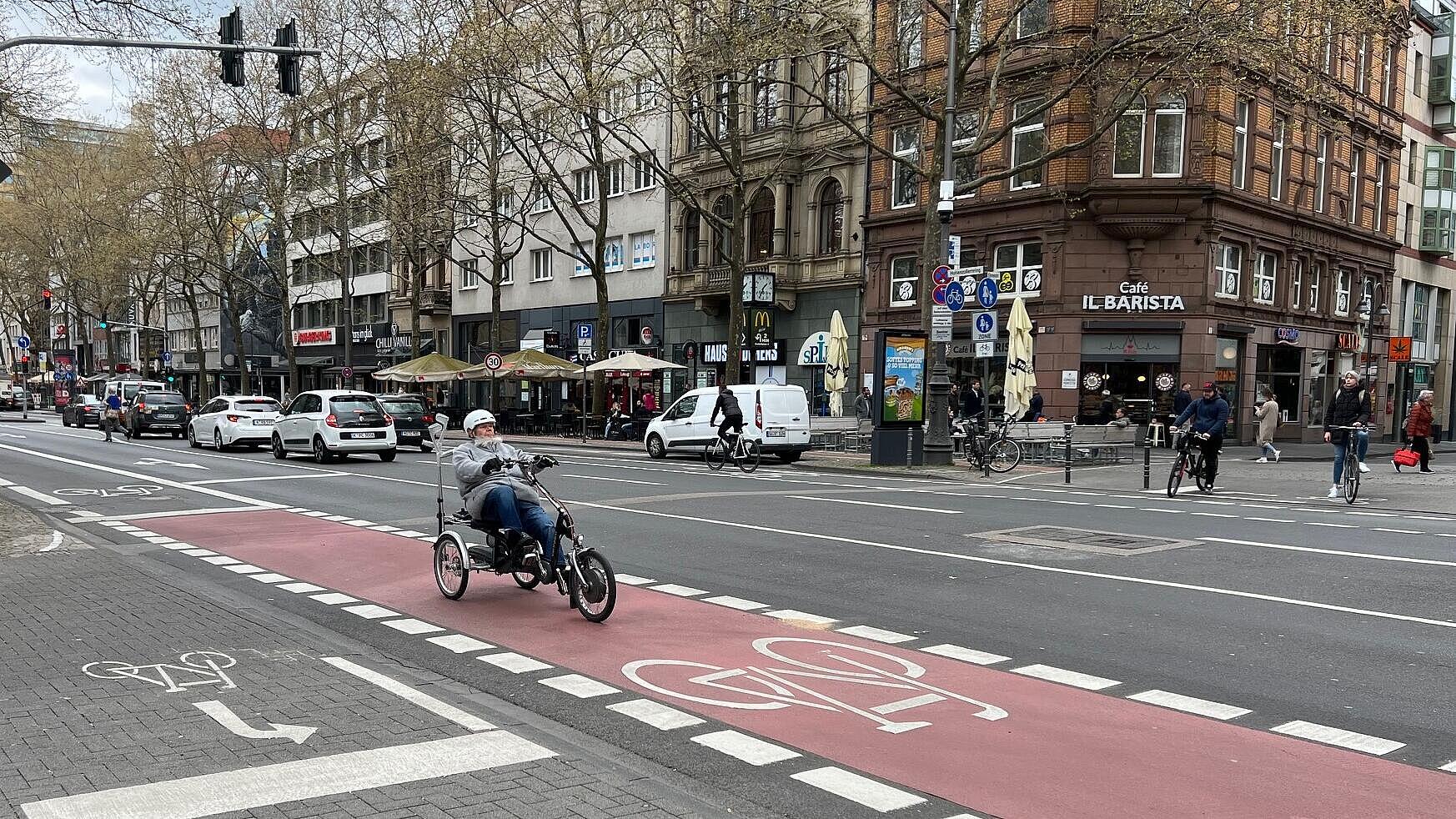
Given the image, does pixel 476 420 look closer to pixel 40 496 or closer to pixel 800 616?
pixel 800 616

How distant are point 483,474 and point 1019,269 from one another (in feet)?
88.6

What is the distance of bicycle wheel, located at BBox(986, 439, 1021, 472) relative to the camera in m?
22.6

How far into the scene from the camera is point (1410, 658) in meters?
7.00

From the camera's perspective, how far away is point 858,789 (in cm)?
467

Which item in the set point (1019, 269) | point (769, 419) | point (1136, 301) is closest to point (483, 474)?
point (769, 419)

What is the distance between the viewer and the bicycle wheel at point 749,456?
2350cm

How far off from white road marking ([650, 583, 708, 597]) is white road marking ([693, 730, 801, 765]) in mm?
3697

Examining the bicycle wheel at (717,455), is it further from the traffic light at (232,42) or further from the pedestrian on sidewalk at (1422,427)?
the pedestrian on sidewalk at (1422,427)

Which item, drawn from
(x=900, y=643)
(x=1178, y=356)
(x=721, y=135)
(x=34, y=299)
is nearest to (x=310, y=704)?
(x=900, y=643)

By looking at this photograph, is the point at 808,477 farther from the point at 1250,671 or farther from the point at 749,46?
the point at 1250,671

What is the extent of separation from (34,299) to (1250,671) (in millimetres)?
85015

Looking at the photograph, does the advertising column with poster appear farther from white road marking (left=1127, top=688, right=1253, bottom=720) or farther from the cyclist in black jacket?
white road marking (left=1127, top=688, right=1253, bottom=720)

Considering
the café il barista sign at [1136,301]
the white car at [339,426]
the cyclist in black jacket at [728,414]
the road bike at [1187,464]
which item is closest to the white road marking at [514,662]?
the road bike at [1187,464]

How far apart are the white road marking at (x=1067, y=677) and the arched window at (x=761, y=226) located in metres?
33.8
